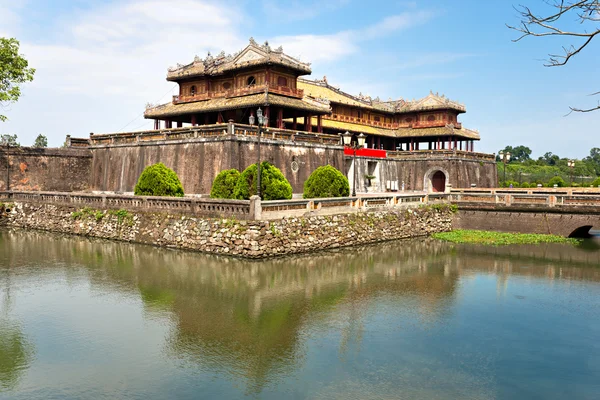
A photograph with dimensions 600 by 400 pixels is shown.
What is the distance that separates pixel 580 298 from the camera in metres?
15.6

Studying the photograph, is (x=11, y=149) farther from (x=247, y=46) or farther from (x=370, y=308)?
(x=370, y=308)

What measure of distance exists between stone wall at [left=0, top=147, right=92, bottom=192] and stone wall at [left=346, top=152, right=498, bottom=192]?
2157 cm

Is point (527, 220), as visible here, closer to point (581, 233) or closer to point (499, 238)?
point (499, 238)

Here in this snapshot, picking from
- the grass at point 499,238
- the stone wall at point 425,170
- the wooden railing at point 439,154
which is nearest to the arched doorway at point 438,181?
the stone wall at point 425,170

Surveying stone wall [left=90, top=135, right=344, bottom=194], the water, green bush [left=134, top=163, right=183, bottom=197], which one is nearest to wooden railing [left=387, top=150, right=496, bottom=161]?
stone wall [left=90, top=135, right=344, bottom=194]

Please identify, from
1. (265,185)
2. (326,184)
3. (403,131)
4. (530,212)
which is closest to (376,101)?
(403,131)

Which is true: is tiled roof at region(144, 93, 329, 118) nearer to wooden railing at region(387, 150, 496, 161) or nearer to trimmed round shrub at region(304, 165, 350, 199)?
trimmed round shrub at region(304, 165, 350, 199)

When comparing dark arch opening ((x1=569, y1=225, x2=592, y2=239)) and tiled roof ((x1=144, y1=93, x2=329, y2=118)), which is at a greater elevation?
tiled roof ((x1=144, y1=93, x2=329, y2=118))

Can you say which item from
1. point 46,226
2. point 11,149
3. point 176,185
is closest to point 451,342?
point 176,185

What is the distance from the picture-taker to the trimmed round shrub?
25.9m

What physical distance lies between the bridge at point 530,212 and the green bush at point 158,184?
1744cm

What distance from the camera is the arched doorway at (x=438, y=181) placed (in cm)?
4597

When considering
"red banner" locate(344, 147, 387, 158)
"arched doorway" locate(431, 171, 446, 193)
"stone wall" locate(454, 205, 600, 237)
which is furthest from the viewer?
"arched doorway" locate(431, 171, 446, 193)

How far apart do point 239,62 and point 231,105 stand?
369 cm
